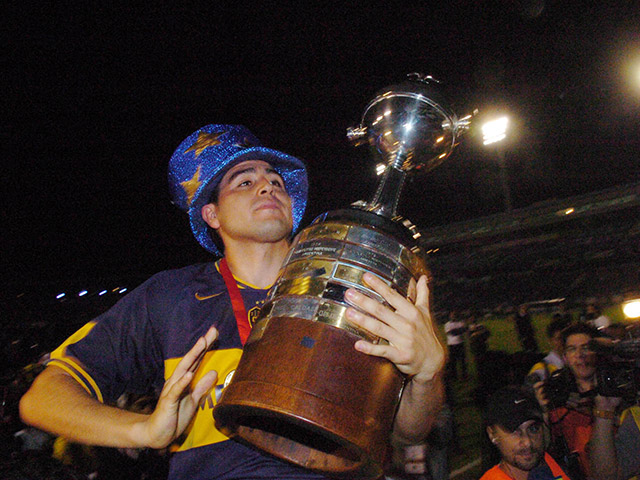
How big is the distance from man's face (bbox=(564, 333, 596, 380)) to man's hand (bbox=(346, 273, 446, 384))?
125 inches

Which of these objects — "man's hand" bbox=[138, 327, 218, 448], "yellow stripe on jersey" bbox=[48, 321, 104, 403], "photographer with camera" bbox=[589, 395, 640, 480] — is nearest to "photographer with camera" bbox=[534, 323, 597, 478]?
"photographer with camera" bbox=[589, 395, 640, 480]

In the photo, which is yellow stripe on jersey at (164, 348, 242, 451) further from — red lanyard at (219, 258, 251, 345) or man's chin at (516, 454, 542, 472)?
man's chin at (516, 454, 542, 472)

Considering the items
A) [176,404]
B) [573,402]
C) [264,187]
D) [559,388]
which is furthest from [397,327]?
[573,402]

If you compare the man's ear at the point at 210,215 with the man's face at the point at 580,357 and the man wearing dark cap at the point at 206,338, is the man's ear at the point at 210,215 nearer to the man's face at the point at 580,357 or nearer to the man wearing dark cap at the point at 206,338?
the man wearing dark cap at the point at 206,338

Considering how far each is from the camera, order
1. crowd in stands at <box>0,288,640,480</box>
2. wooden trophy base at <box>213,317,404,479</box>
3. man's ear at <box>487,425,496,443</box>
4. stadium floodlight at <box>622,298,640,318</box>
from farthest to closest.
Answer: stadium floodlight at <box>622,298,640,318</box> < man's ear at <box>487,425,496,443</box> < crowd in stands at <box>0,288,640,480</box> < wooden trophy base at <box>213,317,404,479</box>

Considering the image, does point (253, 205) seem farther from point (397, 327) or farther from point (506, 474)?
point (506, 474)

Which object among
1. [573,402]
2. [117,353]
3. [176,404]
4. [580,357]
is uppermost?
[580,357]

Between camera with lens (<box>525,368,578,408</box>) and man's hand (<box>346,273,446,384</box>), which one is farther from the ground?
camera with lens (<box>525,368,578,408</box>)

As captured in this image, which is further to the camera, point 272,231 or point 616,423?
point 616,423

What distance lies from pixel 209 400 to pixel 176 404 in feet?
1.17

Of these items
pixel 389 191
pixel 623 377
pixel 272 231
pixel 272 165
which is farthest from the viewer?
pixel 623 377

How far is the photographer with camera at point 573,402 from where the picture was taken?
3.31 m

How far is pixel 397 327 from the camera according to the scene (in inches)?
45.6

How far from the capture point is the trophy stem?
1477mm
